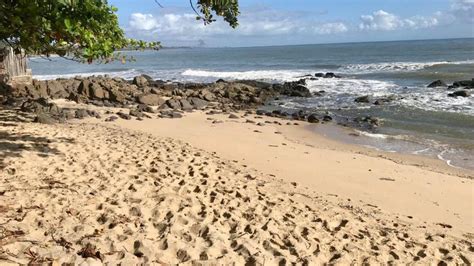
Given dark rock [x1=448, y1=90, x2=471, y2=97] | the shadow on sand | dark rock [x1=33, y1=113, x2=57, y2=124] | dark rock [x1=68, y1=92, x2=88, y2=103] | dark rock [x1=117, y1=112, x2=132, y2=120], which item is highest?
the shadow on sand

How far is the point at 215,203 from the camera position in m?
6.54

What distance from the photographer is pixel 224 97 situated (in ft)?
73.0

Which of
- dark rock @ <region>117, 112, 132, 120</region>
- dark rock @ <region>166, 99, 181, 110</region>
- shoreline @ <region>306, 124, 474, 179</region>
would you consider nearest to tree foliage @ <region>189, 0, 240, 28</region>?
shoreline @ <region>306, 124, 474, 179</region>

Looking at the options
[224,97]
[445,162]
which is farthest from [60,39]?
[224,97]

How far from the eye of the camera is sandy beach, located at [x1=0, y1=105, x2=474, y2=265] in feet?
16.3

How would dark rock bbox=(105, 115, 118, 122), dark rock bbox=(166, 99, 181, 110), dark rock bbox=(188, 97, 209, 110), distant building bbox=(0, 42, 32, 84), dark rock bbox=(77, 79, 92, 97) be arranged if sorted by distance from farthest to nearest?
dark rock bbox=(188, 97, 209, 110), dark rock bbox=(77, 79, 92, 97), dark rock bbox=(166, 99, 181, 110), distant building bbox=(0, 42, 32, 84), dark rock bbox=(105, 115, 118, 122)

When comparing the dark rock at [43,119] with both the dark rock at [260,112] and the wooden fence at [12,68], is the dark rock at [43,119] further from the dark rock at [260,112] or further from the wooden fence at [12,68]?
the dark rock at [260,112]

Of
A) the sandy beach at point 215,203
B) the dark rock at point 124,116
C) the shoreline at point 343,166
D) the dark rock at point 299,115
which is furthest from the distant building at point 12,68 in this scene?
the dark rock at point 299,115

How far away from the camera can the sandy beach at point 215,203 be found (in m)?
4.95

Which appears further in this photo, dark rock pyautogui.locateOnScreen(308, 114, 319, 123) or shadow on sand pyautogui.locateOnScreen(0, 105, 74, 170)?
dark rock pyautogui.locateOnScreen(308, 114, 319, 123)

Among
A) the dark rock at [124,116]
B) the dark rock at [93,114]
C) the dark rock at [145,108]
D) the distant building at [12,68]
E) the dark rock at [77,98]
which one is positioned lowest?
the dark rock at [145,108]

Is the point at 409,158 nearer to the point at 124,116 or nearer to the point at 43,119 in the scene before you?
the point at 124,116

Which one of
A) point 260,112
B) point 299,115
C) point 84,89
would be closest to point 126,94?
point 84,89

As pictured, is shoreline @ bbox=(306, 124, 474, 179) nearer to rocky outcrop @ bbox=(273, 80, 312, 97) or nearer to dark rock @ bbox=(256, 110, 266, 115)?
dark rock @ bbox=(256, 110, 266, 115)
